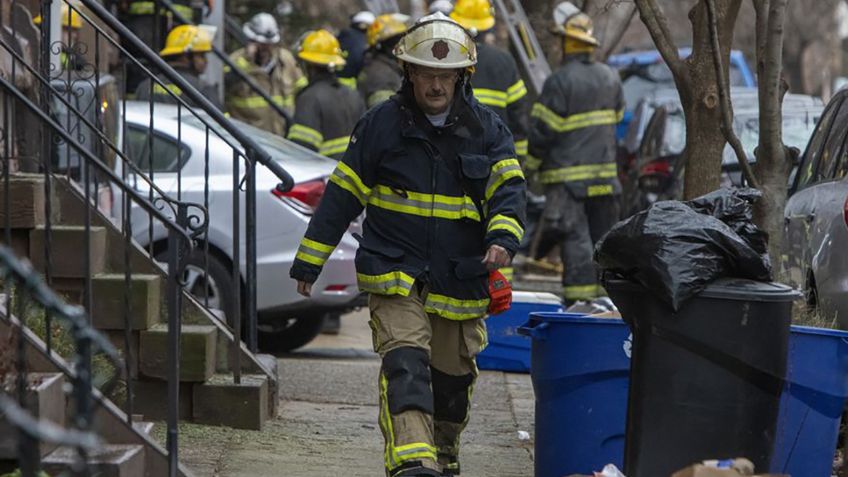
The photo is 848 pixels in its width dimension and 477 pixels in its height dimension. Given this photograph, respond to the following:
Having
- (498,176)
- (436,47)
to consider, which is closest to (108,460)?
(498,176)

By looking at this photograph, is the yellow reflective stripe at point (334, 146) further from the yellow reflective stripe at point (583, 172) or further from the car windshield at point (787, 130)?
the car windshield at point (787, 130)

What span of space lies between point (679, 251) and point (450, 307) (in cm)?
99

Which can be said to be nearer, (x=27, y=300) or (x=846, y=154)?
(x=27, y=300)

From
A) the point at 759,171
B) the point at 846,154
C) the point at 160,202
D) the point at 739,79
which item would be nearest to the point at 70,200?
the point at 160,202

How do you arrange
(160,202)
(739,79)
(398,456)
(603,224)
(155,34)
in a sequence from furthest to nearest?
(739,79) → (155,34) → (603,224) → (160,202) → (398,456)

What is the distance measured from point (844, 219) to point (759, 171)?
17.8 inches

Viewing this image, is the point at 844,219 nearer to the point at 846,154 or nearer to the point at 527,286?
the point at 846,154

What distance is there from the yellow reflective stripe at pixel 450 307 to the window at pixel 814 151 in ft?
10.9

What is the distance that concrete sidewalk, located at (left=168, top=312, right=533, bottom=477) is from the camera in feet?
20.3

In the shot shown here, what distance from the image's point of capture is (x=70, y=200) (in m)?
6.69

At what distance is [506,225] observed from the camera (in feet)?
17.5

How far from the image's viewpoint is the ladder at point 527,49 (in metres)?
14.0

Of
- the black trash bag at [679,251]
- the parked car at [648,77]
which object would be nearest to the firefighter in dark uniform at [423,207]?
the black trash bag at [679,251]

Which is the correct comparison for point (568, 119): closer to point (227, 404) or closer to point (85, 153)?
point (227, 404)
